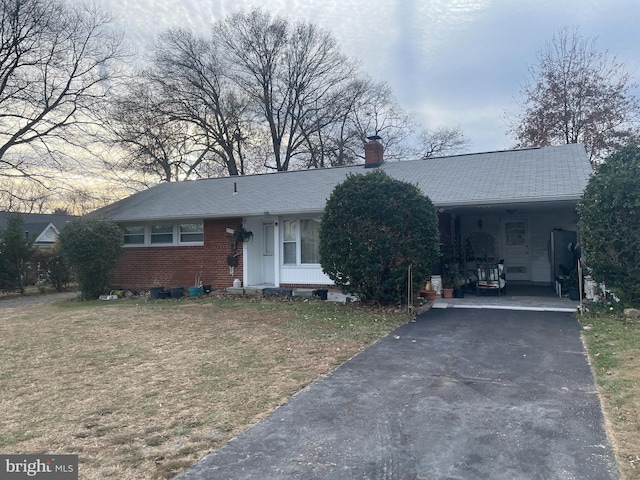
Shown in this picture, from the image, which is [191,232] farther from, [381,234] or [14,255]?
[381,234]

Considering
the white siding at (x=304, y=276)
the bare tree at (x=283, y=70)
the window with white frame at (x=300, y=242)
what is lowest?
the white siding at (x=304, y=276)

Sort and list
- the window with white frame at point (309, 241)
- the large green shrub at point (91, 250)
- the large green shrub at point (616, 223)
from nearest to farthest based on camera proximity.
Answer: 1. the large green shrub at point (616, 223)
2. the window with white frame at point (309, 241)
3. the large green shrub at point (91, 250)

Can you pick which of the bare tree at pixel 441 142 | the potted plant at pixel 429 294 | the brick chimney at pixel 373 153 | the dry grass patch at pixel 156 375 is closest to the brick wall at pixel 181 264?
the dry grass patch at pixel 156 375

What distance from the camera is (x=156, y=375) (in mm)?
5312

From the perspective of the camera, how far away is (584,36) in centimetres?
2208

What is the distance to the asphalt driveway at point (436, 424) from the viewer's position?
9.62 feet

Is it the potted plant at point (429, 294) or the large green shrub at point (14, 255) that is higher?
the large green shrub at point (14, 255)

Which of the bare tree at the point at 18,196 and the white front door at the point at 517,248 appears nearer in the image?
the white front door at the point at 517,248

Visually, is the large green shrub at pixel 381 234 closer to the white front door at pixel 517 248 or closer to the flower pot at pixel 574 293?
the flower pot at pixel 574 293

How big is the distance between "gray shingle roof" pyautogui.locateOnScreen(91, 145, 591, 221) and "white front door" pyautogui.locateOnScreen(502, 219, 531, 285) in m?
2.34

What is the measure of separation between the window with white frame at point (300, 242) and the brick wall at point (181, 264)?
1519 mm

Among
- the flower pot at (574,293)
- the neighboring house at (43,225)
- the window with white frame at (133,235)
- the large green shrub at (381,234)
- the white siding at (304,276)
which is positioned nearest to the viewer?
the large green shrub at (381,234)

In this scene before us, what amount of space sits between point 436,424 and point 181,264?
1212 cm

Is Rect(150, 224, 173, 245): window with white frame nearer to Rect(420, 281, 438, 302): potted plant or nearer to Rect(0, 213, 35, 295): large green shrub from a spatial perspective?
Rect(0, 213, 35, 295): large green shrub
